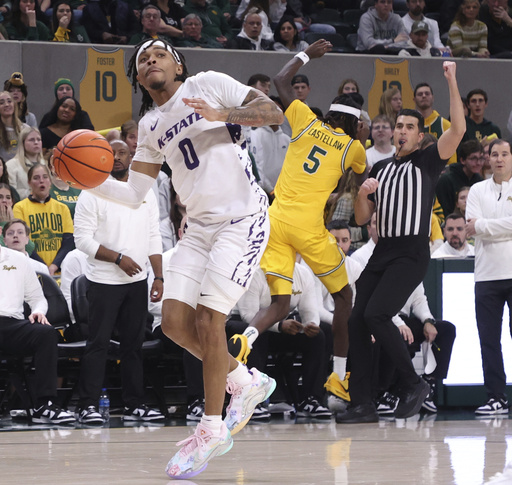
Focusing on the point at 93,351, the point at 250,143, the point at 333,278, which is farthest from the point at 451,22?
the point at 93,351

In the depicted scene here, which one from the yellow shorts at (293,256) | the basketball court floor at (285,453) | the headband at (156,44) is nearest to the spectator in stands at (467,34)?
the yellow shorts at (293,256)

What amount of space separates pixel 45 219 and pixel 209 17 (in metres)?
5.44

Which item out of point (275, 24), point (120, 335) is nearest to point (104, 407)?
point (120, 335)

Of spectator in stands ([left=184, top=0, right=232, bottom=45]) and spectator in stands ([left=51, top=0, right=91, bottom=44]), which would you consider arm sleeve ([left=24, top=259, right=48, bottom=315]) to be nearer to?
spectator in stands ([left=51, top=0, right=91, bottom=44])

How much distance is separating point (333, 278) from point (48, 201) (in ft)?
10.9

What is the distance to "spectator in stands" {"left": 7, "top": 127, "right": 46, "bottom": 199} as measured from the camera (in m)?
10.1

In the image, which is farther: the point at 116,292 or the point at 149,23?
the point at 149,23

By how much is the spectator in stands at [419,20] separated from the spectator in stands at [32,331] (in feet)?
27.9

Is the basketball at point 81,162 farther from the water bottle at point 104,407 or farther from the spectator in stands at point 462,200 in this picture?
the spectator in stands at point 462,200

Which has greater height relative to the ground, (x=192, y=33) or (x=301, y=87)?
(x=192, y=33)

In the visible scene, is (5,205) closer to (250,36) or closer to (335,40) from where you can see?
(250,36)

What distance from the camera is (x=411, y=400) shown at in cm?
712

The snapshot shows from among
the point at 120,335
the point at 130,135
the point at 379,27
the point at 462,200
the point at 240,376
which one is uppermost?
the point at 379,27

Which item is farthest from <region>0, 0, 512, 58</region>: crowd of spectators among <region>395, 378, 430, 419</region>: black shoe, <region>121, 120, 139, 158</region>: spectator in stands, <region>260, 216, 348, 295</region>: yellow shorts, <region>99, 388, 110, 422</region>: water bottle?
<region>395, 378, 430, 419</region>: black shoe
